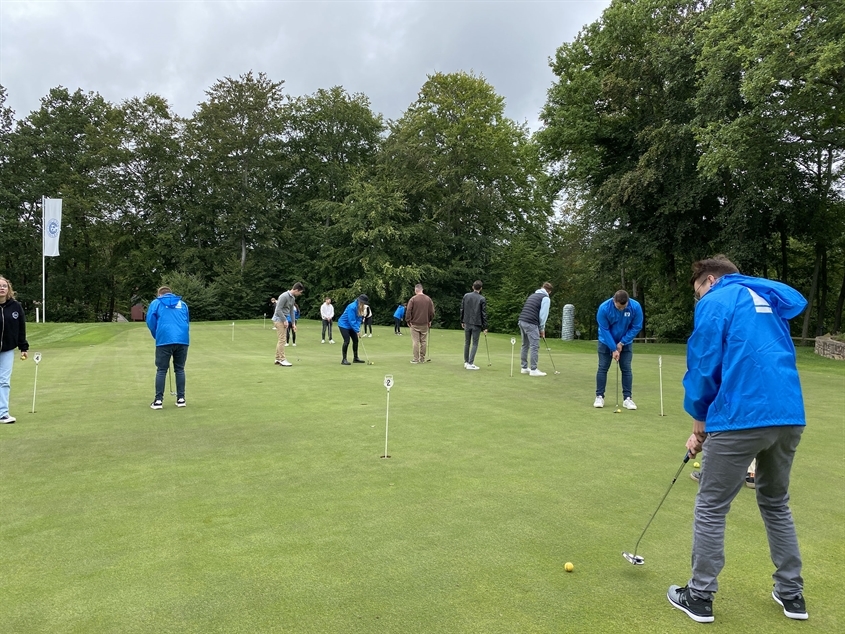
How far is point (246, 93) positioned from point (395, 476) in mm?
48073

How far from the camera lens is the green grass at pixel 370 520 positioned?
3145mm

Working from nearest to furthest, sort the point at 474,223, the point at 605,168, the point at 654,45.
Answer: the point at 654,45 → the point at 605,168 → the point at 474,223

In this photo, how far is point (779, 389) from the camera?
3066 millimetres

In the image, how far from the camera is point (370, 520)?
4410mm

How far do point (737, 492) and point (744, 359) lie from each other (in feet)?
2.35

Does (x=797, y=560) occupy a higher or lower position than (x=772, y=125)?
lower

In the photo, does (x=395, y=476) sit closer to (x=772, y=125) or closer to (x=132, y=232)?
(x=772, y=125)

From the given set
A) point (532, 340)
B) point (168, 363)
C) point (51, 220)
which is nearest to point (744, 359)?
point (168, 363)

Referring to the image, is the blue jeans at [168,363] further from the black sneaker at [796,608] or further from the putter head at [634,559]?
the black sneaker at [796,608]

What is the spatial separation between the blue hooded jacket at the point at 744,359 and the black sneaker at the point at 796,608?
96cm

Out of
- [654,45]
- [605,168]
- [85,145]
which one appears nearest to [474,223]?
[605,168]

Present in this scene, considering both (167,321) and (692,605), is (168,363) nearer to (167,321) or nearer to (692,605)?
(167,321)

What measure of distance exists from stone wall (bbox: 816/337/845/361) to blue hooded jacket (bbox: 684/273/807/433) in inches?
807

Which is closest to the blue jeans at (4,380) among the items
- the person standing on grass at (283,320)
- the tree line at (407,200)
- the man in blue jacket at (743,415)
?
the person standing on grass at (283,320)
